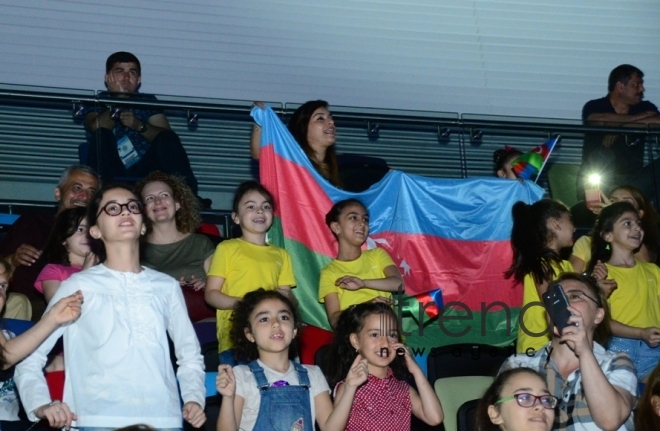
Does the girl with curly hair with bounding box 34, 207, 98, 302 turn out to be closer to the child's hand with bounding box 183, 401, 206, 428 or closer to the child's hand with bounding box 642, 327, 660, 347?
the child's hand with bounding box 183, 401, 206, 428

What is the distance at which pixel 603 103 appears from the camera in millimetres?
8258

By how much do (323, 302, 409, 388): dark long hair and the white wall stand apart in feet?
12.4

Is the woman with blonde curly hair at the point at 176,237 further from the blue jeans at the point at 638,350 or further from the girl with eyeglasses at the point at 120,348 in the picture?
the blue jeans at the point at 638,350

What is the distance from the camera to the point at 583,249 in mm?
6531

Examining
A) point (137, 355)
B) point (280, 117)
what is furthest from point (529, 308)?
point (137, 355)

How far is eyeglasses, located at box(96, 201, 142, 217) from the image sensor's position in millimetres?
4438

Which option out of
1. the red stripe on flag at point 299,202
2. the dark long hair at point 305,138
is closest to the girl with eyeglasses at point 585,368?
the red stripe on flag at point 299,202

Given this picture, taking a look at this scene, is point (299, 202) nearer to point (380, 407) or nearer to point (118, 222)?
point (380, 407)

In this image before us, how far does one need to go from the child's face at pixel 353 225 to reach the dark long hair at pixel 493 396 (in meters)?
1.85

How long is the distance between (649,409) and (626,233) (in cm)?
219

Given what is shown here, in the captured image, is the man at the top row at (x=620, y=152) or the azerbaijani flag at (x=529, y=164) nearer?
the azerbaijani flag at (x=529, y=164)

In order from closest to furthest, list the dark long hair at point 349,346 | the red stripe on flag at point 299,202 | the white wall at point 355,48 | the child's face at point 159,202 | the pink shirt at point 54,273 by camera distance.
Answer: the dark long hair at point 349,346, the pink shirt at point 54,273, the child's face at point 159,202, the red stripe on flag at point 299,202, the white wall at point 355,48

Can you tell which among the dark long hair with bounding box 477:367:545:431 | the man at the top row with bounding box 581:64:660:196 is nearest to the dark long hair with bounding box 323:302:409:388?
the dark long hair with bounding box 477:367:545:431

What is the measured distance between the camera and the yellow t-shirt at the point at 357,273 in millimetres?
6016
